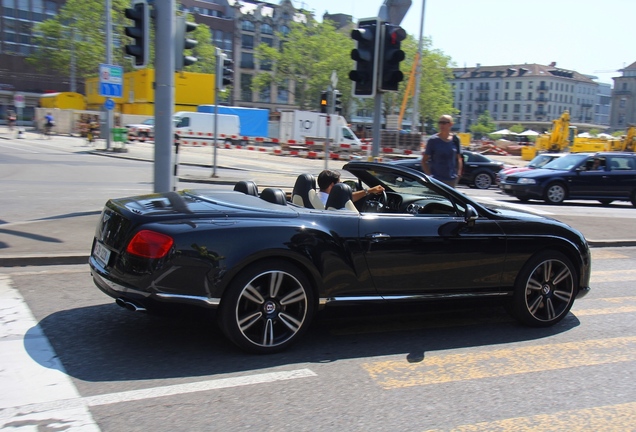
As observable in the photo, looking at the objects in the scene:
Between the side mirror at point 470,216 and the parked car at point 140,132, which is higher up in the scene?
the parked car at point 140,132

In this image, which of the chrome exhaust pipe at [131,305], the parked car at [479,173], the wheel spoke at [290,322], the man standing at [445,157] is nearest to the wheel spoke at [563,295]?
the wheel spoke at [290,322]

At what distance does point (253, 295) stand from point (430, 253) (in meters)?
1.52

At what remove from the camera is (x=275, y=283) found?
14.1 feet

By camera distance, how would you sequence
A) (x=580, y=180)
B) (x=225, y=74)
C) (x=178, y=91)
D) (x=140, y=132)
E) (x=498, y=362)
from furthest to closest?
(x=178, y=91) < (x=140, y=132) < (x=580, y=180) < (x=225, y=74) < (x=498, y=362)

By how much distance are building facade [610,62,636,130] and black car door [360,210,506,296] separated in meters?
153

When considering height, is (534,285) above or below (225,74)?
below

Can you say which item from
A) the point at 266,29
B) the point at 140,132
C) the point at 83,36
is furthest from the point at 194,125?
the point at 266,29

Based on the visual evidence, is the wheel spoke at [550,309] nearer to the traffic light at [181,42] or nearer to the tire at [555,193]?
the traffic light at [181,42]

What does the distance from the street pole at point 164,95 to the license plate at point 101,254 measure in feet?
15.5

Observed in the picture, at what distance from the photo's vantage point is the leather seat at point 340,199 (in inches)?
194

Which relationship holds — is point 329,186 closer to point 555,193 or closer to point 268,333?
point 268,333

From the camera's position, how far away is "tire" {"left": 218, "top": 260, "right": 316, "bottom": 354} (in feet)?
13.7

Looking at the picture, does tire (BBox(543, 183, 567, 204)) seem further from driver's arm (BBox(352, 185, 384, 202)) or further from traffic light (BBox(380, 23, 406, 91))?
driver's arm (BBox(352, 185, 384, 202))

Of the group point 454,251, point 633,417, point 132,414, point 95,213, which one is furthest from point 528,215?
point 95,213
